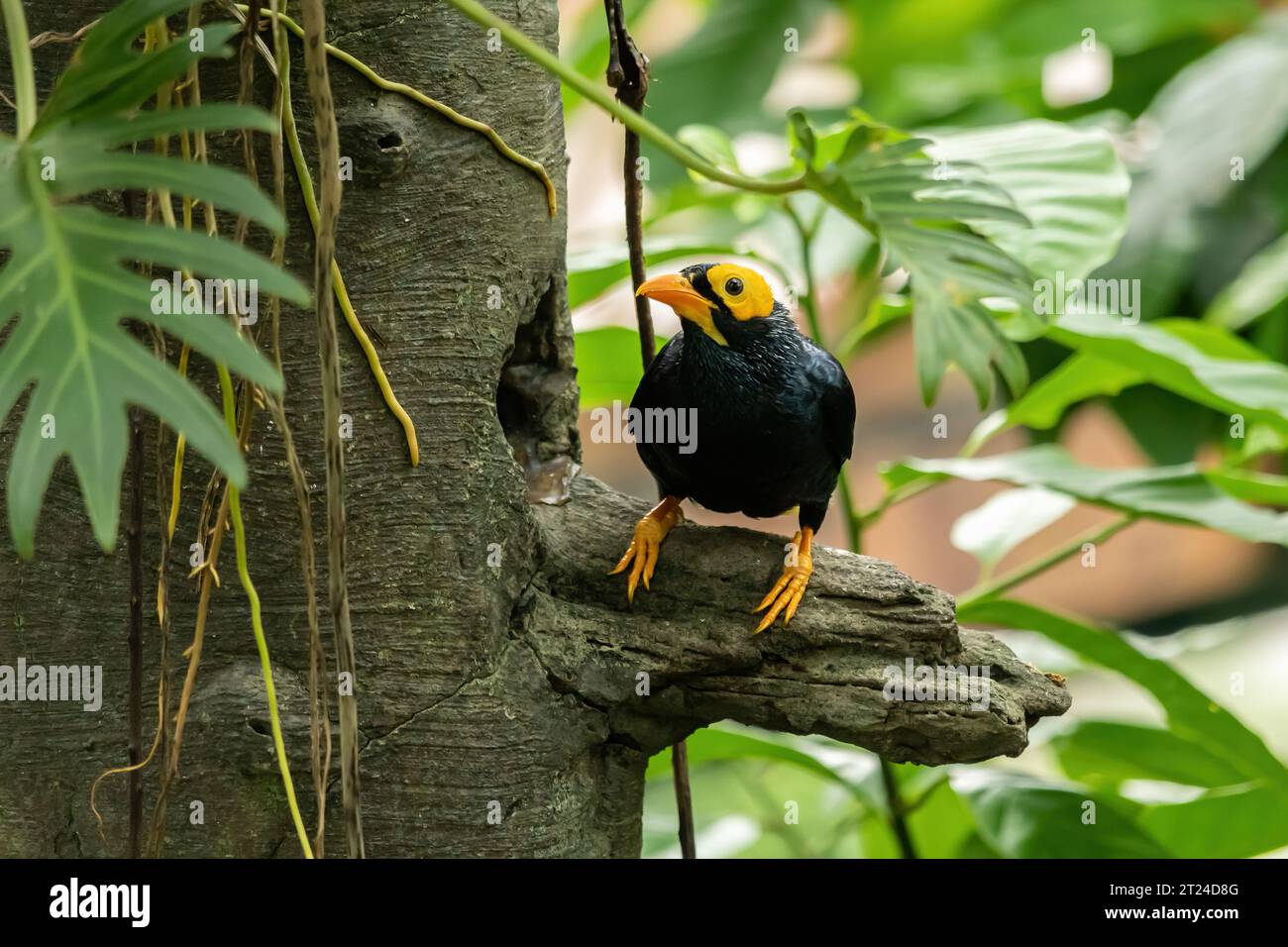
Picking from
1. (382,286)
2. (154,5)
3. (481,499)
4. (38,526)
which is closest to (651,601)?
(481,499)

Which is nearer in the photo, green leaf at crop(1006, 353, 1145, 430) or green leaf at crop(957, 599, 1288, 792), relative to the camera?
green leaf at crop(957, 599, 1288, 792)

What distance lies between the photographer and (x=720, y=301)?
1.66m

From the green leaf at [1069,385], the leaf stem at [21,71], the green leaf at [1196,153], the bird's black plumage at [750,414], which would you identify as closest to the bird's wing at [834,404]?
the bird's black plumage at [750,414]

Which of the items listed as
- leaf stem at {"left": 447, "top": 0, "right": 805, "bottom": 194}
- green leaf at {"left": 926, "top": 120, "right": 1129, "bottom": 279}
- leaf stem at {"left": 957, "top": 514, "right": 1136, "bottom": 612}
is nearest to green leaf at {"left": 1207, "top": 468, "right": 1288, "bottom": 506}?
leaf stem at {"left": 957, "top": 514, "right": 1136, "bottom": 612}

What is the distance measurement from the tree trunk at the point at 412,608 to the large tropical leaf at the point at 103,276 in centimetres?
37

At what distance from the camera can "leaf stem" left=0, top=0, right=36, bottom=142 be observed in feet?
2.95

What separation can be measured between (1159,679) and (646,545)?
904mm

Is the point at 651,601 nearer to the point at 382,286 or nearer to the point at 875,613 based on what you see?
the point at 875,613

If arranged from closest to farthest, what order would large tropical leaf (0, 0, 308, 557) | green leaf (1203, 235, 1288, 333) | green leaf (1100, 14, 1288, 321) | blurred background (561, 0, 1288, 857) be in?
large tropical leaf (0, 0, 308, 557) → blurred background (561, 0, 1288, 857) → green leaf (1203, 235, 1288, 333) → green leaf (1100, 14, 1288, 321)

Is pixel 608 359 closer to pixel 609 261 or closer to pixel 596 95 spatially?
pixel 609 261

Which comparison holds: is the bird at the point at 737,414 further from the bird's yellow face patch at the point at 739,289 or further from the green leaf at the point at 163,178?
the green leaf at the point at 163,178

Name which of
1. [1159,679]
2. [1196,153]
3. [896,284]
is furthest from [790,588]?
[1196,153]

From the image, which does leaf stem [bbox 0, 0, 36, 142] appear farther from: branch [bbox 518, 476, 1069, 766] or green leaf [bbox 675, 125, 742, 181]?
green leaf [bbox 675, 125, 742, 181]

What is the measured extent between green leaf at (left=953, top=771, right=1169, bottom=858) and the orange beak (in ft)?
2.97
